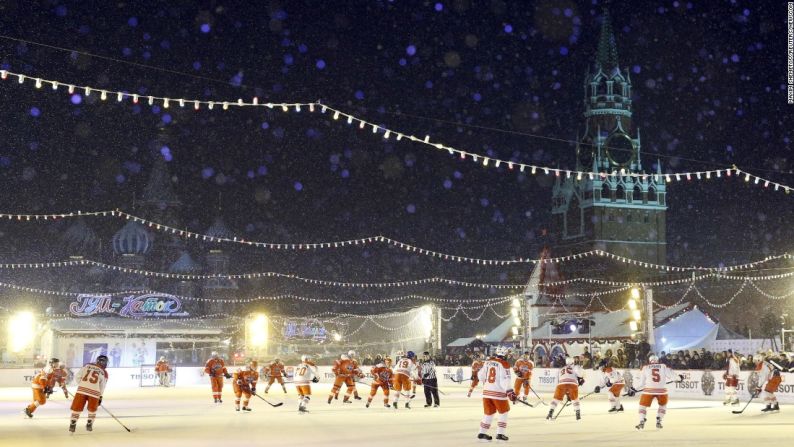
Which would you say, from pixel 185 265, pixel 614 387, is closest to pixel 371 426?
pixel 614 387

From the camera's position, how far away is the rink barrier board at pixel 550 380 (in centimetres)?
3155

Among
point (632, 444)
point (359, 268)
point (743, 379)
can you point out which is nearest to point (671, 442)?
point (632, 444)

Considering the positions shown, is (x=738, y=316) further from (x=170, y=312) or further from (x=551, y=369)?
(x=170, y=312)

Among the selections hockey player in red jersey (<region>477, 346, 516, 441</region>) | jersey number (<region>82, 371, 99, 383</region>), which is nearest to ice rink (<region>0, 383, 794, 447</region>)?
hockey player in red jersey (<region>477, 346, 516, 441</region>)

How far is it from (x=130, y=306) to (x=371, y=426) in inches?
2282

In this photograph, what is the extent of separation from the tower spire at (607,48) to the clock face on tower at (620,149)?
12.5 m

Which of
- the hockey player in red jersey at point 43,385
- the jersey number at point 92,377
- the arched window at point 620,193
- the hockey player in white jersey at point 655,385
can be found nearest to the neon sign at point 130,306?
the hockey player in red jersey at point 43,385

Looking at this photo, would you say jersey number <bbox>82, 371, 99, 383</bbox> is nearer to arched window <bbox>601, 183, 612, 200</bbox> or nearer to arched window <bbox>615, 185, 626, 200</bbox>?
arched window <bbox>601, 183, 612, 200</bbox>

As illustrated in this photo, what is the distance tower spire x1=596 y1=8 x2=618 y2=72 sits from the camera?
15225 cm

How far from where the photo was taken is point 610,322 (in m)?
51.1

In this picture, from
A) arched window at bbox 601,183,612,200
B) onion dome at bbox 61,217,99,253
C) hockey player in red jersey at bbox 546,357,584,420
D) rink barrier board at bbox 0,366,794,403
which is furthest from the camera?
arched window at bbox 601,183,612,200

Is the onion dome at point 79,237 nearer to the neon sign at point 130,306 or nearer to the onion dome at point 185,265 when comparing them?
the onion dome at point 185,265

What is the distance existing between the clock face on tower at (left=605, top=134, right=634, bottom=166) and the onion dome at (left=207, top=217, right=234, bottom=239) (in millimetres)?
58045

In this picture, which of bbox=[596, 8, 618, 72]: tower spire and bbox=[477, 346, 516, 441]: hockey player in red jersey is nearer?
bbox=[477, 346, 516, 441]: hockey player in red jersey
